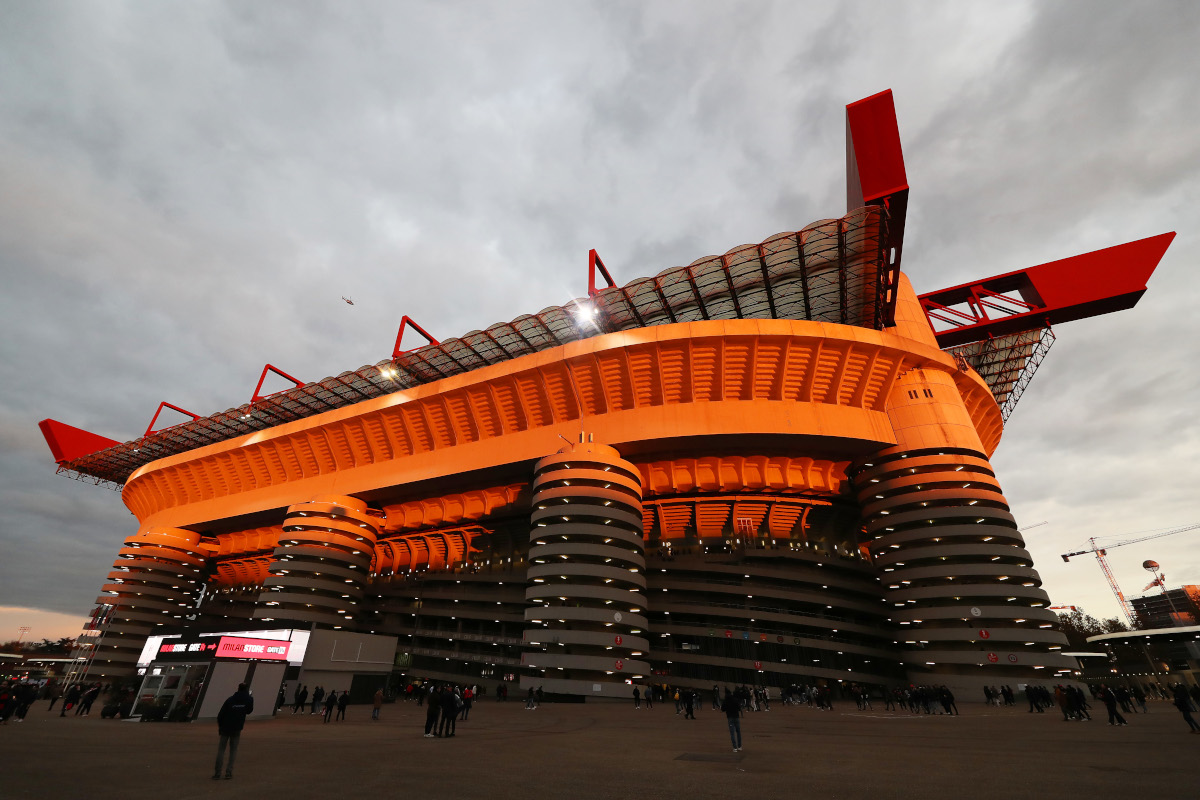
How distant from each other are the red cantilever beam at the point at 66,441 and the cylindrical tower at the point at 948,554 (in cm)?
9100

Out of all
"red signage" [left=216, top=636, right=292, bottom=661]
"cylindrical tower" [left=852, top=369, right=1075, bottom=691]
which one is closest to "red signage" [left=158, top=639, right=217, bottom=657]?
"red signage" [left=216, top=636, right=292, bottom=661]

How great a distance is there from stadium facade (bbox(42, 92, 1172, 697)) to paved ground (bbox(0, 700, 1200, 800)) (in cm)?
1883

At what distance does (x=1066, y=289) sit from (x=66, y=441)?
4586 inches

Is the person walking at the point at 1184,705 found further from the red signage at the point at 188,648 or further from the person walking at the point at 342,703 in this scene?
the red signage at the point at 188,648

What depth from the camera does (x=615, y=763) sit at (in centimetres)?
1160

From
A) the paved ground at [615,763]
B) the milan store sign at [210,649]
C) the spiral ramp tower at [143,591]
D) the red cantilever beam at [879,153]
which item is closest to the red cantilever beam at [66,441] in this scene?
the spiral ramp tower at [143,591]

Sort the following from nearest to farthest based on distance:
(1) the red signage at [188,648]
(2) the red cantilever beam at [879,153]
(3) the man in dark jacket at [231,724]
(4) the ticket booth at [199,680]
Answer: (3) the man in dark jacket at [231,724], (4) the ticket booth at [199,680], (1) the red signage at [188,648], (2) the red cantilever beam at [879,153]

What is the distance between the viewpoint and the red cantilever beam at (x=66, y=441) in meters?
71.2

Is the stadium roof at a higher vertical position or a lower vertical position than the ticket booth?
higher

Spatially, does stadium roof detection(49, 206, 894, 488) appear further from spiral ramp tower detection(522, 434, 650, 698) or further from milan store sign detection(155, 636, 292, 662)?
milan store sign detection(155, 636, 292, 662)

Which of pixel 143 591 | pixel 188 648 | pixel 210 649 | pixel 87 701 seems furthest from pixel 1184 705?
pixel 143 591

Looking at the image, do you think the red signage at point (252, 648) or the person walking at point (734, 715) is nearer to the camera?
the person walking at point (734, 715)

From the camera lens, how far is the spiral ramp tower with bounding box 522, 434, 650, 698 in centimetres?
3622

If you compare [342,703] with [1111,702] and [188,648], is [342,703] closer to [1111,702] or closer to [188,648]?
[188,648]
